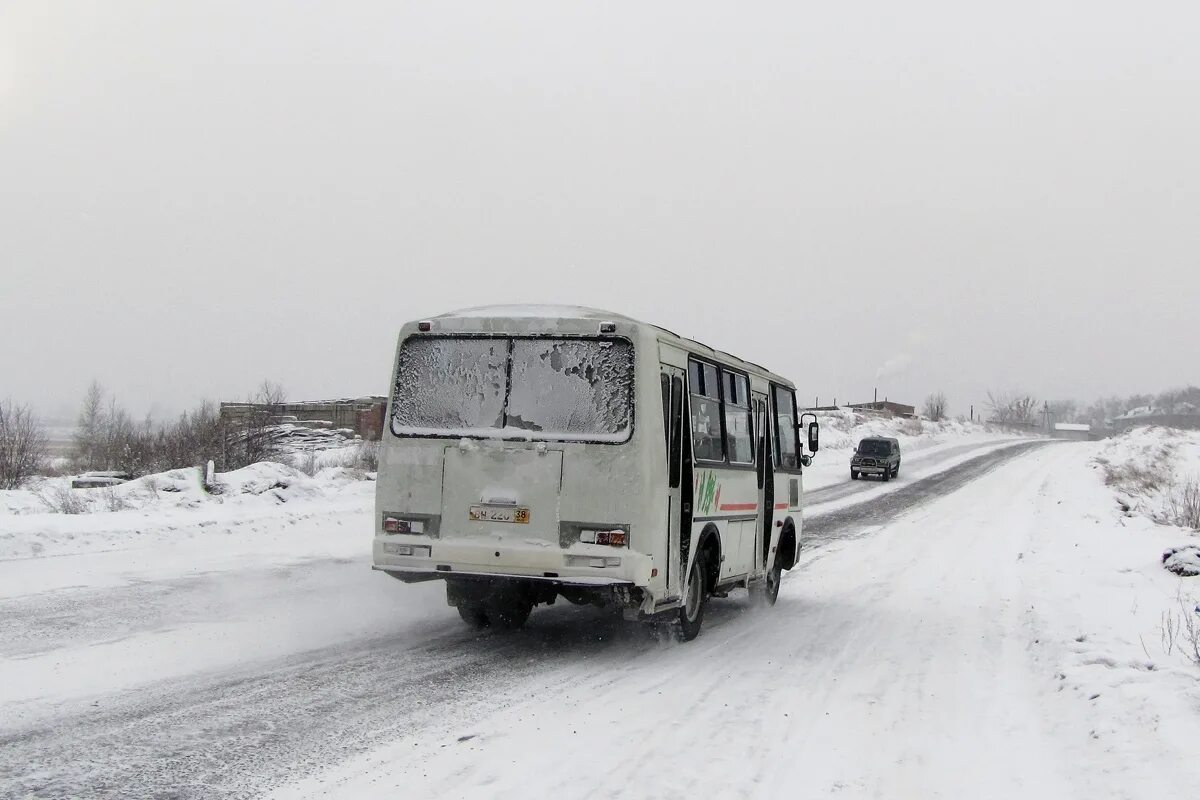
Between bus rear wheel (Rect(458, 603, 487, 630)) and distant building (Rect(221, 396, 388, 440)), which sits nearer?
bus rear wheel (Rect(458, 603, 487, 630))

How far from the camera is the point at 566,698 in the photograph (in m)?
7.00

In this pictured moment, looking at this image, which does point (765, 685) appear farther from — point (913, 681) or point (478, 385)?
point (478, 385)

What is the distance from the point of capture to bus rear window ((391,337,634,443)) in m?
8.19

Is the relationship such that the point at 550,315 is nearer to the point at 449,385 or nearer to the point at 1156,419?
the point at 449,385

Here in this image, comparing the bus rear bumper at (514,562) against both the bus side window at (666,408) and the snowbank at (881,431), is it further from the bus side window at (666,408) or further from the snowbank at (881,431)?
the snowbank at (881,431)

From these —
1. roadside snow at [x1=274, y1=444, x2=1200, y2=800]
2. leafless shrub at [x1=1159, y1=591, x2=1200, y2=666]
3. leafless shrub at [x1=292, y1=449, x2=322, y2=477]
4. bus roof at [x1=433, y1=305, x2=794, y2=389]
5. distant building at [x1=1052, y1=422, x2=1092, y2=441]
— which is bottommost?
roadside snow at [x1=274, y1=444, x2=1200, y2=800]

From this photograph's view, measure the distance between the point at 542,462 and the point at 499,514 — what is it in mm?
550

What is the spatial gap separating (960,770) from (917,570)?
440 inches

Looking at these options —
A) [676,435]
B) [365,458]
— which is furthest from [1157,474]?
[676,435]

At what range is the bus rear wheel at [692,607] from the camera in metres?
9.23

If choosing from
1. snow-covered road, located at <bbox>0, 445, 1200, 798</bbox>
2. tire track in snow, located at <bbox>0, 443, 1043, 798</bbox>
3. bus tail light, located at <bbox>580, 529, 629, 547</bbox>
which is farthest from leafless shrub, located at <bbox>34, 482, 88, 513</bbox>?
bus tail light, located at <bbox>580, 529, 629, 547</bbox>

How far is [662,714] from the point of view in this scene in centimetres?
660

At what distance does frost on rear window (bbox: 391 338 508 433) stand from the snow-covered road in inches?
75.8

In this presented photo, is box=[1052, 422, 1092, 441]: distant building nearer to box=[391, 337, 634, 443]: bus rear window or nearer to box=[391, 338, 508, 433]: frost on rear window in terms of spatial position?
box=[391, 337, 634, 443]: bus rear window
